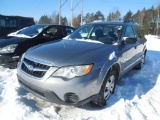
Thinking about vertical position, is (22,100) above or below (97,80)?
below

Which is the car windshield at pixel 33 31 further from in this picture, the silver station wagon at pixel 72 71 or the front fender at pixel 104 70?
the front fender at pixel 104 70

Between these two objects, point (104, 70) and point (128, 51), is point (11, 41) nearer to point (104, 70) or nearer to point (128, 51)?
point (128, 51)

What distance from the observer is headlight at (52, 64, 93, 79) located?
3098 mm

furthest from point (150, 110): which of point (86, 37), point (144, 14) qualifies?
point (144, 14)

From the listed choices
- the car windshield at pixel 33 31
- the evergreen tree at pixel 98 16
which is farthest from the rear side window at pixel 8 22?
the evergreen tree at pixel 98 16

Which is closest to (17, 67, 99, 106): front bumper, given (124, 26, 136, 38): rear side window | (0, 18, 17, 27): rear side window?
(124, 26, 136, 38): rear side window

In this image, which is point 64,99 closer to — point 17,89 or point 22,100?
point 22,100

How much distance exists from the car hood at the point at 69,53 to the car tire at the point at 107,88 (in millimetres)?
484

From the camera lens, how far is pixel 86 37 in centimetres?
466

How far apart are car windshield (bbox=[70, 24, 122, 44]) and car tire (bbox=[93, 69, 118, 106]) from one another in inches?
28.7

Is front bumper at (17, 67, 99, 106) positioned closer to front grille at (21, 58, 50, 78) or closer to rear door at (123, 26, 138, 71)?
front grille at (21, 58, 50, 78)

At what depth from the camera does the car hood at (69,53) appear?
10.5ft

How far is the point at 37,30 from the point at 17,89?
303cm

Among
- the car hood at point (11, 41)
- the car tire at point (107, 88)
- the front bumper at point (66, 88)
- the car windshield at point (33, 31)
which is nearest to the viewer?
the front bumper at point (66, 88)
